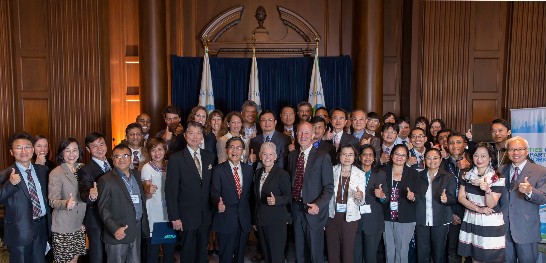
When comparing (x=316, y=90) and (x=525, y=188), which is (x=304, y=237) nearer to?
(x=525, y=188)

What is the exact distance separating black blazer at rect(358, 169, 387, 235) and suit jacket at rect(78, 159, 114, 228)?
2095 millimetres

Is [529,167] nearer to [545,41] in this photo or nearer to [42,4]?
[545,41]

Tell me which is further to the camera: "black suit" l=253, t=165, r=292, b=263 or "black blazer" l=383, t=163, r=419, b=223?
"black blazer" l=383, t=163, r=419, b=223

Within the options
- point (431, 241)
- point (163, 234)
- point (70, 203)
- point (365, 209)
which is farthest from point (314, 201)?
point (70, 203)

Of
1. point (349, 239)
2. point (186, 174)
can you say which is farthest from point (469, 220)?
point (186, 174)

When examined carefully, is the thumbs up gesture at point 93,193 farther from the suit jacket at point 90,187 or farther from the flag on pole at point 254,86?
the flag on pole at point 254,86

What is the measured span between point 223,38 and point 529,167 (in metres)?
4.52

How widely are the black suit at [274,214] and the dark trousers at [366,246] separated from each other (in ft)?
2.10

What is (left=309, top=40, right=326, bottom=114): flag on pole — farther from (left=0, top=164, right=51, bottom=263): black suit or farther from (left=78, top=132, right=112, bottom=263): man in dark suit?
(left=0, top=164, right=51, bottom=263): black suit

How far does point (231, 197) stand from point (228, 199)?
0.03 m

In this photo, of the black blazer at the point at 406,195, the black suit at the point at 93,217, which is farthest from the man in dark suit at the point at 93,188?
the black blazer at the point at 406,195

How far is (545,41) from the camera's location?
19.2 ft

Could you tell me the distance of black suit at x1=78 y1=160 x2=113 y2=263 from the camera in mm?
3248

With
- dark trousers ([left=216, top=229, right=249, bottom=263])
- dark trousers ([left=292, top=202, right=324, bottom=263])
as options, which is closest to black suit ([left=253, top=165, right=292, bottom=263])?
dark trousers ([left=292, top=202, right=324, bottom=263])
